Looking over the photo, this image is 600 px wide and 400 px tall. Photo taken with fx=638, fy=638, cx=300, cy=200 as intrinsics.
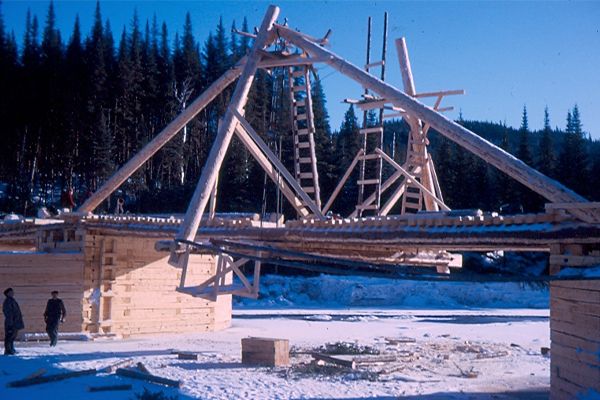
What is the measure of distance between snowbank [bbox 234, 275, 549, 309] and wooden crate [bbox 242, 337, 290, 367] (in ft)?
73.1

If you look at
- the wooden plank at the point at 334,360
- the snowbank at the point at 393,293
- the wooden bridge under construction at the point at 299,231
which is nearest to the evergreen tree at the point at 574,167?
the snowbank at the point at 393,293

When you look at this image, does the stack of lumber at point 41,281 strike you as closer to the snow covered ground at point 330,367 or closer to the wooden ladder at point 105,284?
the wooden ladder at point 105,284

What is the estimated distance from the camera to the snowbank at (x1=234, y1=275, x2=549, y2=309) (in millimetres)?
37438

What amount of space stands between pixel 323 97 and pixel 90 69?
24247 millimetres

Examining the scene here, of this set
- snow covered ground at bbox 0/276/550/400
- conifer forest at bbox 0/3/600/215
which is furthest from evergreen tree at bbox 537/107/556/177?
snow covered ground at bbox 0/276/550/400

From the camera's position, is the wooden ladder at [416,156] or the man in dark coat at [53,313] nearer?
the man in dark coat at [53,313]

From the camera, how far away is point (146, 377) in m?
11.4

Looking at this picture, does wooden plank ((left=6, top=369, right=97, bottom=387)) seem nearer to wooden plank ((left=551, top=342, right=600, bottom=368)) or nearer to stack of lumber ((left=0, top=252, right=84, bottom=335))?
stack of lumber ((left=0, top=252, right=84, bottom=335))

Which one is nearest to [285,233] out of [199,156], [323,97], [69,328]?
→ [69,328]

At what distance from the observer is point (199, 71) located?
182 feet

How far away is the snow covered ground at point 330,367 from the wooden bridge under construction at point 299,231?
5.61 feet

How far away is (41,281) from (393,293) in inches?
1002

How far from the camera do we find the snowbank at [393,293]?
123ft

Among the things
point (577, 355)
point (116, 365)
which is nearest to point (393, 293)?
point (116, 365)
